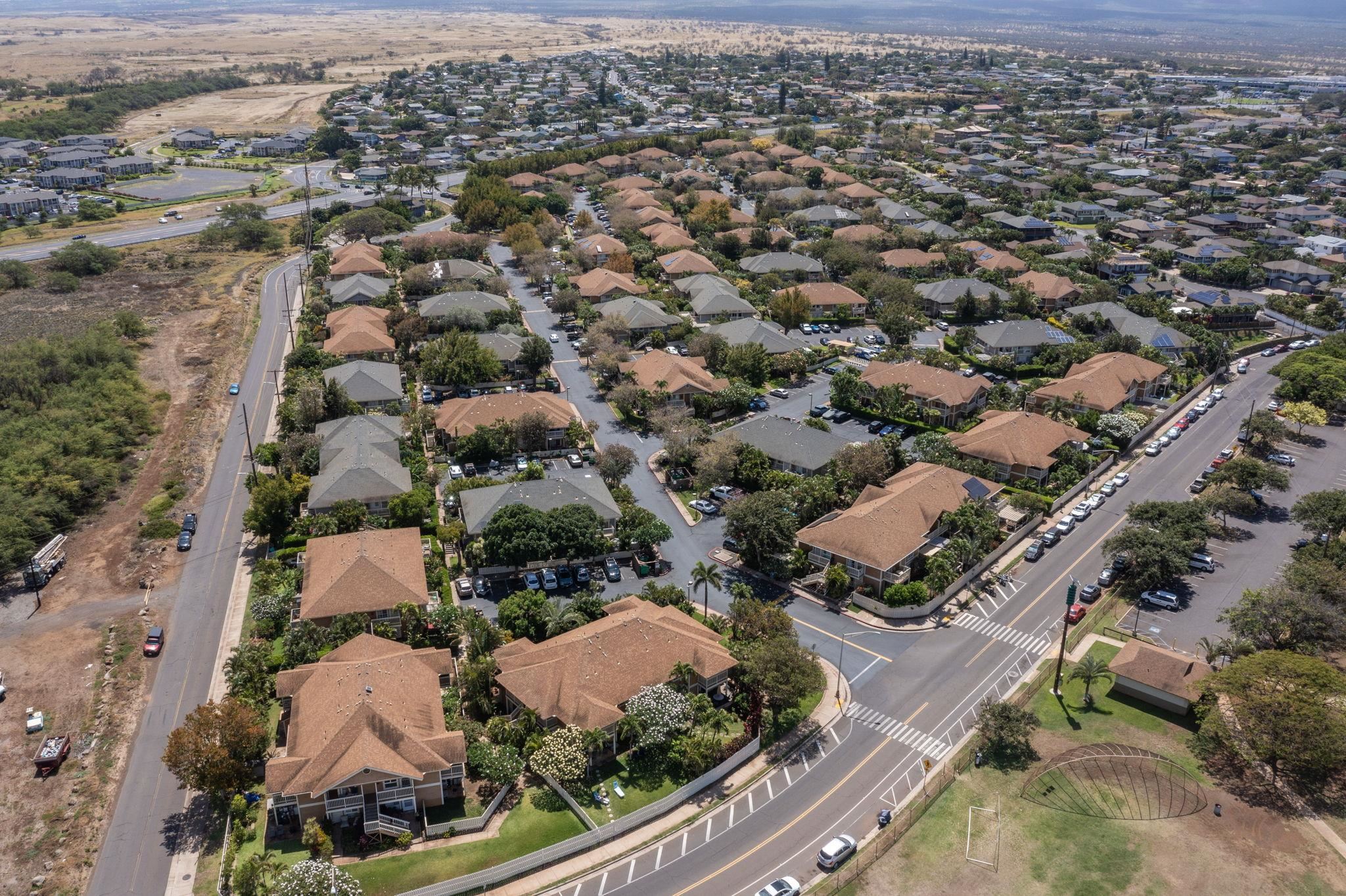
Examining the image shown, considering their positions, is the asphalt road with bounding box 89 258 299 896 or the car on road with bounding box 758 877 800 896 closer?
the car on road with bounding box 758 877 800 896

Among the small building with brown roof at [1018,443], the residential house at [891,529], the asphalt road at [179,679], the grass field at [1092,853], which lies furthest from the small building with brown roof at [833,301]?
the grass field at [1092,853]

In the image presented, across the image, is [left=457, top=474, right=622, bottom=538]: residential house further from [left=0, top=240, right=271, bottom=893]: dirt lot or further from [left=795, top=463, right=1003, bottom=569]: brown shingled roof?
[left=0, top=240, right=271, bottom=893]: dirt lot

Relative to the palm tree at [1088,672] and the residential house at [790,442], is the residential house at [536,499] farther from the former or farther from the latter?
the palm tree at [1088,672]

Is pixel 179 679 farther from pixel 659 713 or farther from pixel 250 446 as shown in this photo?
pixel 250 446

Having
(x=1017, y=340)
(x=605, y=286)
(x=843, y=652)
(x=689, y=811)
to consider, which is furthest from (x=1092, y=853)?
(x=605, y=286)

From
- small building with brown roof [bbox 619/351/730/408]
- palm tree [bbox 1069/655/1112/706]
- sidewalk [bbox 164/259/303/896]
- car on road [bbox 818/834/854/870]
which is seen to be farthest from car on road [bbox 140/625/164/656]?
palm tree [bbox 1069/655/1112/706]

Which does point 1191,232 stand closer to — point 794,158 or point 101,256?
point 794,158
